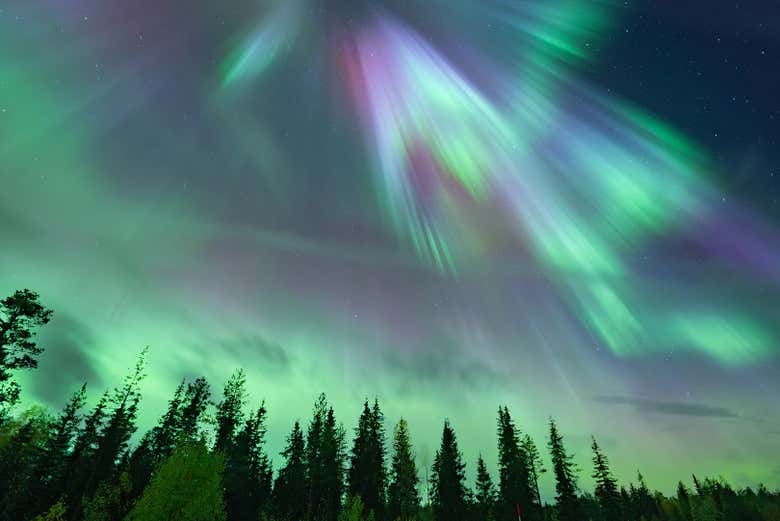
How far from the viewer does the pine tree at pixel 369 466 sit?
5062 centimetres

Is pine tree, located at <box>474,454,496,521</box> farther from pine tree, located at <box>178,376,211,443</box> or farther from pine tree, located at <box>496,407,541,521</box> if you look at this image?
pine tree, located at <box>178,376,211,443</box>

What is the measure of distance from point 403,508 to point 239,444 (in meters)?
23.3

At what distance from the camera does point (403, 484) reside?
5512 centimetres

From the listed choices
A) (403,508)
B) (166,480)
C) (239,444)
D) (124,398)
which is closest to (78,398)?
(124,398)

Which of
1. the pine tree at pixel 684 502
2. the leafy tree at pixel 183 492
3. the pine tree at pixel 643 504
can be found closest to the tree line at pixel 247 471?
the leafy tree at pixel 183 492

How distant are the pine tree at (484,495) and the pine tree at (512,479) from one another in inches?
95.2

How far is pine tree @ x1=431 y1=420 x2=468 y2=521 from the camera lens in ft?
169

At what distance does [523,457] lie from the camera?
5494 cm

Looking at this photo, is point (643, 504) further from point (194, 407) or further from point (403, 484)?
point (194, 407)

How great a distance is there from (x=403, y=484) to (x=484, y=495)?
553 inches

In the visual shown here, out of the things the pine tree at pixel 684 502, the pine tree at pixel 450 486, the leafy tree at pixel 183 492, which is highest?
the pine tree at pixel 684 502

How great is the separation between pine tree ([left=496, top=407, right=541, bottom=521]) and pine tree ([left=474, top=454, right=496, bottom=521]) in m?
2.42

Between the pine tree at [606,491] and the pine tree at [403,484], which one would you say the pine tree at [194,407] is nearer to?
the pine tree at [403,484]

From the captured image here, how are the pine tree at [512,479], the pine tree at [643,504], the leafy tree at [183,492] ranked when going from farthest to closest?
the pine tree at [643,504]
the pine tree at [512,479]
the leafy tree at [183,492]
